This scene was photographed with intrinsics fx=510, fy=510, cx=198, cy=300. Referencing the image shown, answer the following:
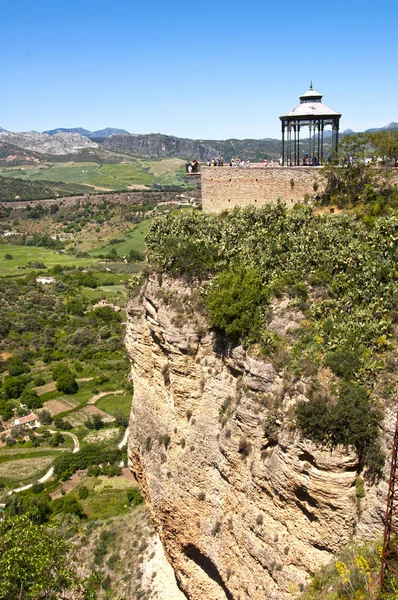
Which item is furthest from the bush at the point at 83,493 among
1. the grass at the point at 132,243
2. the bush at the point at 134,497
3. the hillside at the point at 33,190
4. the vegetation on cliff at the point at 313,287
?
the hillside at the point at 33,190

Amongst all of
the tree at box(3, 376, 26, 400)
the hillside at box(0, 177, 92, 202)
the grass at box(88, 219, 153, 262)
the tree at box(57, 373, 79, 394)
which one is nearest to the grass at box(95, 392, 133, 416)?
the tree at box(57, 373, 79, 394)

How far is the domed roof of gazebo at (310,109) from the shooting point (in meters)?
23.8

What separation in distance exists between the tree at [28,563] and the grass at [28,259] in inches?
3684

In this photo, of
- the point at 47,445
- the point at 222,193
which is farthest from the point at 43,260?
the point at 222,193

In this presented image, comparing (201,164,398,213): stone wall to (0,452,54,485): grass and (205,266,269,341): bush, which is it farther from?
(0,452,54,485): grass

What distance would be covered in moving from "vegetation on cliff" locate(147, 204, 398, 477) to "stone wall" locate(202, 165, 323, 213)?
2.21 metres

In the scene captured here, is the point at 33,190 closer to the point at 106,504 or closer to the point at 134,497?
the point at 106,504

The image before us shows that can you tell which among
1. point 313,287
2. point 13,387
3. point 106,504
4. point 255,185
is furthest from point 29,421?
point 313,287

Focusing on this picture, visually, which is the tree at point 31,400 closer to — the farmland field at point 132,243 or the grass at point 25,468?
the grass at point 25,468

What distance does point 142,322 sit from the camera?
22.6 metres

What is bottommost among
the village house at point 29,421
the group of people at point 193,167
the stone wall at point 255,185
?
the village house at point 29,421

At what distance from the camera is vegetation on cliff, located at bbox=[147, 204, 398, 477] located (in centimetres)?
1303

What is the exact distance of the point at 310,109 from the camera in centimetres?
2402

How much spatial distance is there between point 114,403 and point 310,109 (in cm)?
4206
